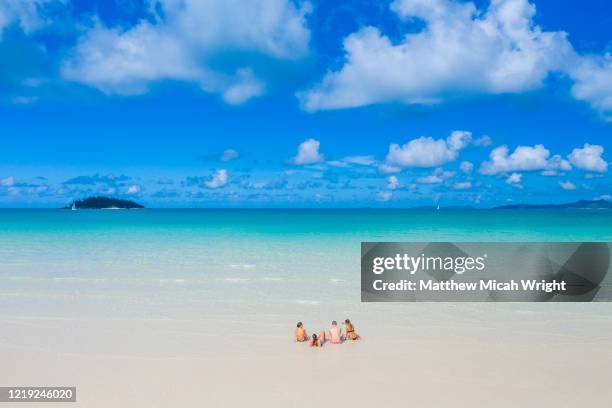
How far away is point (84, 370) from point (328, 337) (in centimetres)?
654

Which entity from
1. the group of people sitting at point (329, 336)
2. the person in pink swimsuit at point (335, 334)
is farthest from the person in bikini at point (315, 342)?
the person in pink swimsuit at point (335, 334)

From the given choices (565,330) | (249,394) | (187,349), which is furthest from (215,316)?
(565,330)

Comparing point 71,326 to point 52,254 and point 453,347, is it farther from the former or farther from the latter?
point 52,254

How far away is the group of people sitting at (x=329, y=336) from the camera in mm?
13453

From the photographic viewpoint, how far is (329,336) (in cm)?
1414

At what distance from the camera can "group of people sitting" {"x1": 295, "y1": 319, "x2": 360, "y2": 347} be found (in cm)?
1345

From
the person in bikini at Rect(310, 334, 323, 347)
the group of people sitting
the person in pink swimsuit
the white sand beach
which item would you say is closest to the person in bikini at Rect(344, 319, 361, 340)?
the group of people sitting

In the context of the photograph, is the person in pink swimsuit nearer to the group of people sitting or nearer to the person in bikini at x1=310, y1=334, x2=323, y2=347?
the group of people sitting

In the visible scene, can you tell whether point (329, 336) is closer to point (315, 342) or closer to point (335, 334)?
point (335, 334)

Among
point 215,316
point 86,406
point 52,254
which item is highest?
point 52,254

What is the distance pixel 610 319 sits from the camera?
1672cm

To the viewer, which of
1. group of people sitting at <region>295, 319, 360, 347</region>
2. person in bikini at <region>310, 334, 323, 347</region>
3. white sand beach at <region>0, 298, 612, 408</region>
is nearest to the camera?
white sand beach at <region>0, 298, 612, 408</region>

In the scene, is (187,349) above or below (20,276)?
below

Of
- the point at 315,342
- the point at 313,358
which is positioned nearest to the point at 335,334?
the point at 315,342
